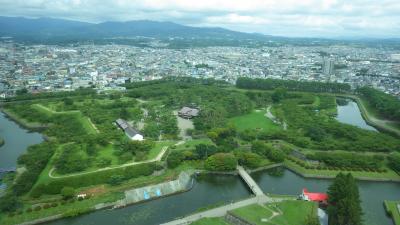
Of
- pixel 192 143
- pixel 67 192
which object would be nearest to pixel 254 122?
pixel 192 143

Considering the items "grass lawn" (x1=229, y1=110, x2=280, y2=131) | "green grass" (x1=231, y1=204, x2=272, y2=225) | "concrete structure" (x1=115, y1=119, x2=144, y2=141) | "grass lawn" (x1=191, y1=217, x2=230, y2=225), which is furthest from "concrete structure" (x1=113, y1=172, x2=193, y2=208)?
"grass lawn" (x1=229, y1=110, x2=280, y2=131)

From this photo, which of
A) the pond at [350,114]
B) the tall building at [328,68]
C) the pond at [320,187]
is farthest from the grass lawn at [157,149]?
the tall building at [328,68]

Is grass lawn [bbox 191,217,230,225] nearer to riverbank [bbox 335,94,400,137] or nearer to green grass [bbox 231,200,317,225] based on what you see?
green grass [bbox 231,200,317,225]

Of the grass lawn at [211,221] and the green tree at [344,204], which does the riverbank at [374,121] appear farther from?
the grass lawn at [211,221]

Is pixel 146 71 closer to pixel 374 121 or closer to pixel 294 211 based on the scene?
pixel 374 121

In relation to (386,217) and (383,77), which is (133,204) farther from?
(383,77)
